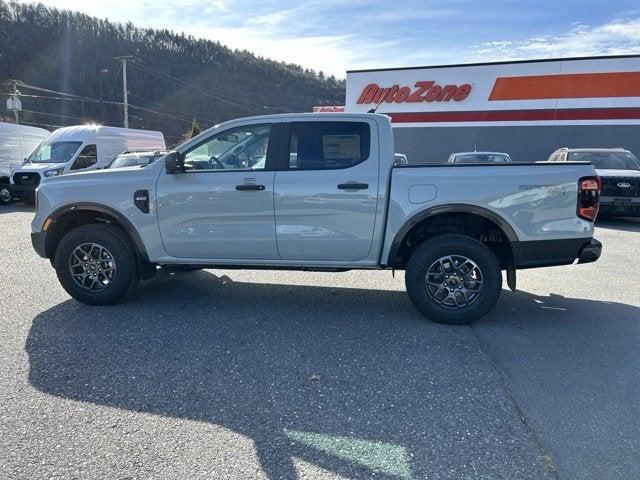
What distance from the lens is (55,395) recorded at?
3344mm

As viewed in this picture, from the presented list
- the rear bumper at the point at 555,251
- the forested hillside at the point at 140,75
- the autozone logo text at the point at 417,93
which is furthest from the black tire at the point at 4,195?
the forested hillside at the point at 140,75

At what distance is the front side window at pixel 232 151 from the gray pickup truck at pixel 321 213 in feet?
0.04

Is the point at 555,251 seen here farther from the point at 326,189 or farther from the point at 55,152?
the point at 55,152

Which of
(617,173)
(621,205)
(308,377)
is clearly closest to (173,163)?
(308,377)

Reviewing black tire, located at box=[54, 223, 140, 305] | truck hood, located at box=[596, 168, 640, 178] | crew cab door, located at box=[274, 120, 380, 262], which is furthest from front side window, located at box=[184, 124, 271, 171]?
truck hood, located at box=[596, 168, 640, 178]

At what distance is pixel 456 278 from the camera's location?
186 inches

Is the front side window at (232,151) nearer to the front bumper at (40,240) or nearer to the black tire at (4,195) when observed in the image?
the front bumper at (40,240)

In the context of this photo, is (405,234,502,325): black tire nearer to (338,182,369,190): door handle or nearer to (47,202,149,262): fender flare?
(338,182,369,190): door handle

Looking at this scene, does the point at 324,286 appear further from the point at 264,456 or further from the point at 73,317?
the point at 264,456

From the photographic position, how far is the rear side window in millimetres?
4836

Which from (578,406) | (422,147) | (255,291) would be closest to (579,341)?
(578,406)

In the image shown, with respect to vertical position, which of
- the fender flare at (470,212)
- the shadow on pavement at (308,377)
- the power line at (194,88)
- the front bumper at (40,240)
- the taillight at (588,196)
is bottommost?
the shadow on pavement at (308,377)

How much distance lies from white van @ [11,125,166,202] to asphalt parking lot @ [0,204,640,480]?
10.5 meters

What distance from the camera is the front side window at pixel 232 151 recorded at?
16.3 feet
